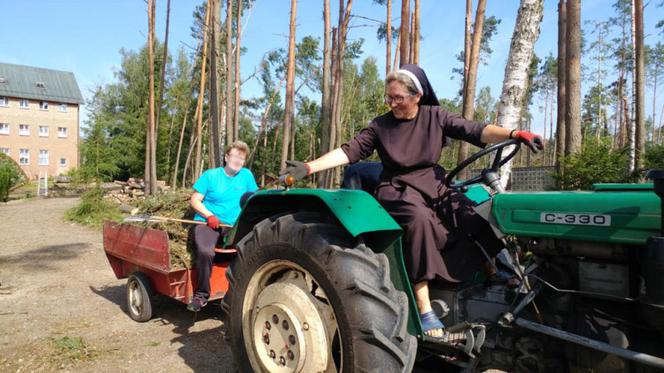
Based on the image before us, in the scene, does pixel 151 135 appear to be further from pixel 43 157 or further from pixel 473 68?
pixel 43 157

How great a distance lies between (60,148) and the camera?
4381 cm

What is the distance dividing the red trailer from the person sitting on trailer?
125 mm

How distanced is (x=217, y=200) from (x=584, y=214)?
3.46 metres

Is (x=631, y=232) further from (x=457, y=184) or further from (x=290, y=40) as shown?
(x=290, y=40)

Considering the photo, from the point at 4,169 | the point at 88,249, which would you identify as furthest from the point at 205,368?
the point at 4,169

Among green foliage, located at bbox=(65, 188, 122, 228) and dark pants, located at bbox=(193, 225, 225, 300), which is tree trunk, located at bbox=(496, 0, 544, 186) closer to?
dark pants, located at bbox=(193, 225, 225, 300)

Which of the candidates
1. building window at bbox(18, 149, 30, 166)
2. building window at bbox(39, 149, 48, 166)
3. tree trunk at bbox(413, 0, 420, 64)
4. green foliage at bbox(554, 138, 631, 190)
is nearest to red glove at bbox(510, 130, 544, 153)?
green foliage at bbox(554, 138, 631, 190)

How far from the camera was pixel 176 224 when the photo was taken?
498cm

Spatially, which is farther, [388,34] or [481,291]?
[388,34]

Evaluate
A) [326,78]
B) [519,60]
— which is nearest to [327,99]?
[326,78]

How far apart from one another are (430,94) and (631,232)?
1.30 metres

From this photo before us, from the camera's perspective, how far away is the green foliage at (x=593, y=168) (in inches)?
261

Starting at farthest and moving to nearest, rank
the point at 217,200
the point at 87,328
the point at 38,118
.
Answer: the point at 38,118 < the point at 217,200 < the point at 87,328

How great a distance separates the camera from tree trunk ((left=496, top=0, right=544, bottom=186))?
22.9 feet
